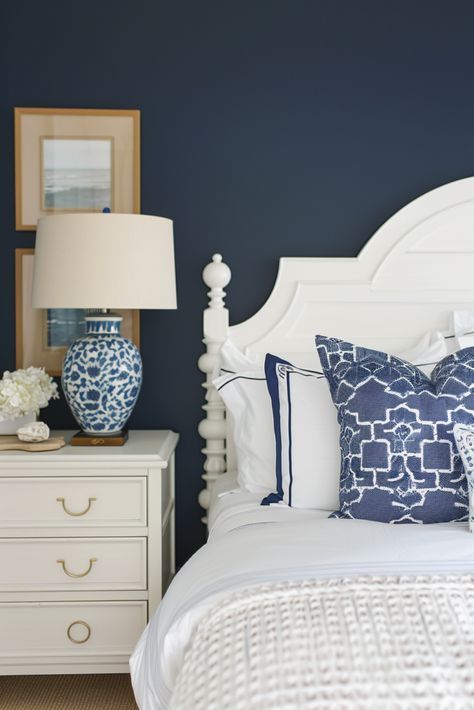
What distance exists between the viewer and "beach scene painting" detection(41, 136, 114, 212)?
2748 mm

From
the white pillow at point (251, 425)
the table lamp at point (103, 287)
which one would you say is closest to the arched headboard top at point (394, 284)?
the white pillow at point (251, 425)

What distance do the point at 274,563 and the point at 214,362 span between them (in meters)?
1.18

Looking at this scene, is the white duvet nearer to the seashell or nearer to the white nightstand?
the white nightstand

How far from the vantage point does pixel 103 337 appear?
2.45 meters

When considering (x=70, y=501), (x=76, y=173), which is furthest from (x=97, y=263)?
(x=70, y=501)

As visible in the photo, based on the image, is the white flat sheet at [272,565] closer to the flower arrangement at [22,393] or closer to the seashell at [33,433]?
the seashell at [33,433]

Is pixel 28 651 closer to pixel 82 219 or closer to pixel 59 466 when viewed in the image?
pixel 59 466

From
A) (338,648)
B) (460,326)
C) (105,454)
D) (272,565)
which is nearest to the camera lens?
(338,648)

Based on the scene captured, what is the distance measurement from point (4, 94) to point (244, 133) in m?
0.86

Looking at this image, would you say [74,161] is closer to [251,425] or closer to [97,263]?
[97,263]

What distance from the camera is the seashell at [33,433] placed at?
2346mm

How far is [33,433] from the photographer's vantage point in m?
2.34

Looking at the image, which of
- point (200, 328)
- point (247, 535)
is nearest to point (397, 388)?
point (247, 535)

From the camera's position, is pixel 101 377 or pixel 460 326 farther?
pixel 460 326
